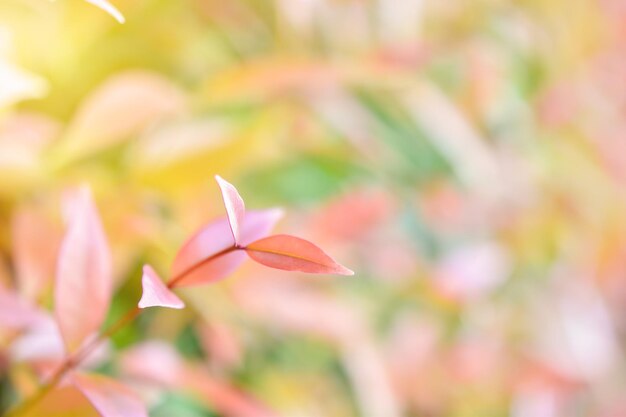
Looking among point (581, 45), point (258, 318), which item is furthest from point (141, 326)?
point (581, 45)

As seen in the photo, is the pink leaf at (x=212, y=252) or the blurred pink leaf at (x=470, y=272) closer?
the pink leaf at (x=212, y=252)

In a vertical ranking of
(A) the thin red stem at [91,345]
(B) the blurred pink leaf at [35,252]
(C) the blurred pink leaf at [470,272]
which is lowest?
(A) the thin red stem at [91,345]

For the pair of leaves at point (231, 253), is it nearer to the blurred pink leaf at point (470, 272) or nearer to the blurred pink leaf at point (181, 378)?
the blurred pink leaf at point (181, 378)

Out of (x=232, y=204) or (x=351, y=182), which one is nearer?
(x=232, y=204)

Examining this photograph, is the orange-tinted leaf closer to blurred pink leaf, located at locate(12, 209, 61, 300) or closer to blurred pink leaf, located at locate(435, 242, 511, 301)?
blurred pink leaf, located at locate(12, 209, 61, 300)

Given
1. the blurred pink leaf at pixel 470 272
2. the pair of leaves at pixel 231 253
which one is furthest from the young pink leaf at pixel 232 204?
the blurred pink leaf at pixel 470 272

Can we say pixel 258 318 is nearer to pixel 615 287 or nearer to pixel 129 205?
pixel 129 205

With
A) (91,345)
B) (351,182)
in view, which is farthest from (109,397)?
(351,182)

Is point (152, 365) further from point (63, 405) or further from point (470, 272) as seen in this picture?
point (470, 272)
